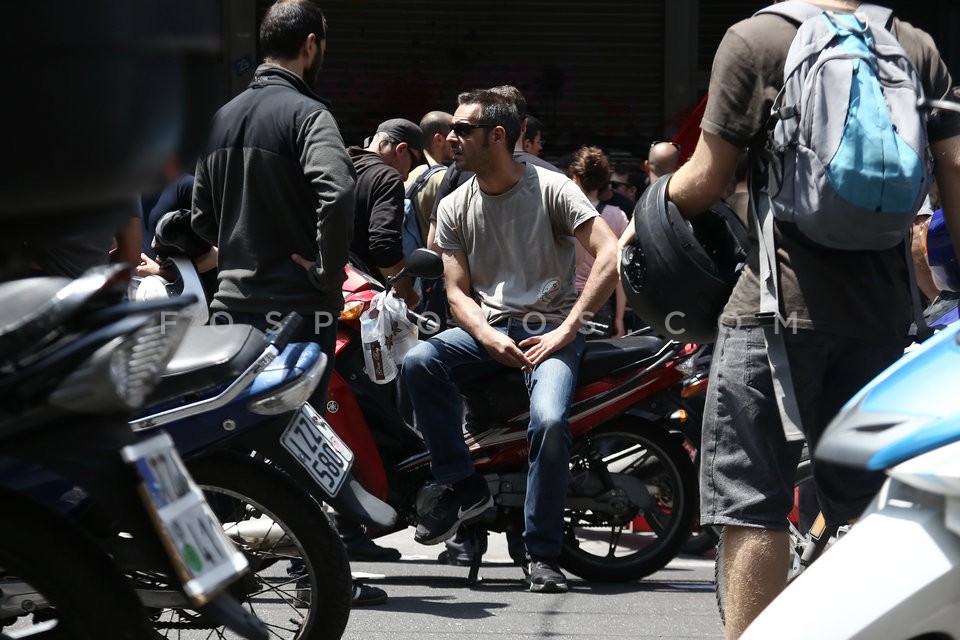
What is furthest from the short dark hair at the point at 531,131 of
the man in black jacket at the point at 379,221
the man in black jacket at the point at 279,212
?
the man in black jacket at the point at 279,212

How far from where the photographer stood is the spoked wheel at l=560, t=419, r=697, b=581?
5785mm

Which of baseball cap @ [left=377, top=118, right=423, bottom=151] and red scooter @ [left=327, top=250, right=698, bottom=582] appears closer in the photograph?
red scooter @ [left=327, top=250, right=698, bottom=582]

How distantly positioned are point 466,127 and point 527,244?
531mm

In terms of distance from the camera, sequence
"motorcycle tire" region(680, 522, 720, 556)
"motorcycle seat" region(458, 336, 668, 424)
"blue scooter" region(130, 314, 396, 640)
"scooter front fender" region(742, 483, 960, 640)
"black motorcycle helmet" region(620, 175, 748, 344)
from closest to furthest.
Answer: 1. "scooter front fender" region(742, 483, 960, 640)
2. "black motorcycle helmet" region(620, 175, 748, 344)
3. "blue scooter" region(130, 314, 396, 640)
4. "motorcycle seat" region(458, 336, 668, 424)
5. "motorcycle tire" region(680, 522, 720, 556)

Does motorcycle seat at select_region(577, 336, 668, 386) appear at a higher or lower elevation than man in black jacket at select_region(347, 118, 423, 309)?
lower

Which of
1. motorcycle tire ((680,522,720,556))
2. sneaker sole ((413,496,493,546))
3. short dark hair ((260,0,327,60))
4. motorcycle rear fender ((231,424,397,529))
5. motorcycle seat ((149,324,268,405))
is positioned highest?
short dark hair ((260,0,327,60))

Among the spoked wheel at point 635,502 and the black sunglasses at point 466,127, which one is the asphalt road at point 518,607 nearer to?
the spoked wheel at point 635,502

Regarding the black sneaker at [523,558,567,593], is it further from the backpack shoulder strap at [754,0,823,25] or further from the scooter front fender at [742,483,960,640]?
the scooter front fender at [742,483,960,640]

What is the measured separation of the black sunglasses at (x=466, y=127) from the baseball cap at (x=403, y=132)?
204 centimetres

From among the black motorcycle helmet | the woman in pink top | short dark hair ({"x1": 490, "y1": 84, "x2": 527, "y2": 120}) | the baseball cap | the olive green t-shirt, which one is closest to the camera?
the black motorcycle helmet

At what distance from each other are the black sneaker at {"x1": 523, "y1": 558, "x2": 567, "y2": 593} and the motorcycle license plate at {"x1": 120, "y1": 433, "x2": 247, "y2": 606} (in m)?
3.17

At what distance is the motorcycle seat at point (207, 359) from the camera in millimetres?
3109

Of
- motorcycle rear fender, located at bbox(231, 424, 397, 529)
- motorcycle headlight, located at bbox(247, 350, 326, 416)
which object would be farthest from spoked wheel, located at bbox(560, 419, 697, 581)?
motorcycle headlight, located at bbox(247, 350, 326, 416)

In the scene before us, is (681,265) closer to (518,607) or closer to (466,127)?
(518,607)
